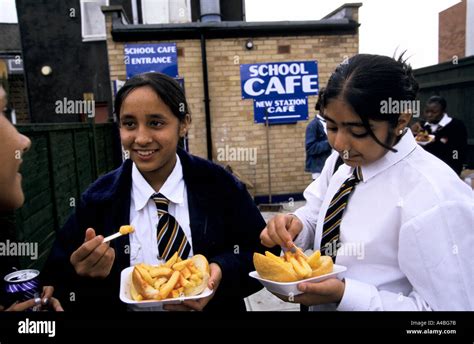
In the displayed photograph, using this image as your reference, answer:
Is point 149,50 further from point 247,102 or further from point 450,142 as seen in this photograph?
point 450,142

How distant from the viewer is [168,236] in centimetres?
→ 126

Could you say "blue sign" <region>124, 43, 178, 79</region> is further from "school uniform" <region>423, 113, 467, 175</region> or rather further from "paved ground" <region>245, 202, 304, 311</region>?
"paved ground" <region>245, 202, 304, 311</region>

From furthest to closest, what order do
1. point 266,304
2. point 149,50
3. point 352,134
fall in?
point 149,50 → point 266,304 → point 352,134

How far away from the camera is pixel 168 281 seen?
1.02 m

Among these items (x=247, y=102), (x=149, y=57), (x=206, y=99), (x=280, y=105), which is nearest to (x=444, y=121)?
(x=280, y=105)

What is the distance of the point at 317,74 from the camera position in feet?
22.5

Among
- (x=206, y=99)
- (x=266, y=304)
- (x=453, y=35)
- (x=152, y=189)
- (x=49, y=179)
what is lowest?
(x=266, y=304)

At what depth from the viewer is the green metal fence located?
8.12 ft

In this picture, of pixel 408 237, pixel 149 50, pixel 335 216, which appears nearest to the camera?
pixel 408 237

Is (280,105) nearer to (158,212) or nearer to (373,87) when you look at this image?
(158,212)

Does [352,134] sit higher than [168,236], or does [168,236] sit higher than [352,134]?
[352,134]

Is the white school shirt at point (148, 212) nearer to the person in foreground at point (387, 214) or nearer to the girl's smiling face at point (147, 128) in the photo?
the girl's smiling face at point (147, 128)

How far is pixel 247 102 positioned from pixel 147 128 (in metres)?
5.73

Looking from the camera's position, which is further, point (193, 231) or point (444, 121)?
point (444, 121)
